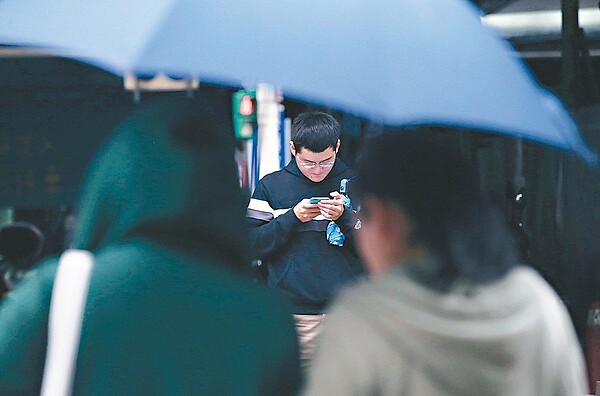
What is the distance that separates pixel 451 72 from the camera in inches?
93.4

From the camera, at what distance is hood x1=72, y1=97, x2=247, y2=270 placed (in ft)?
7.37

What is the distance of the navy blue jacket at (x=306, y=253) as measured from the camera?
15.2 ft

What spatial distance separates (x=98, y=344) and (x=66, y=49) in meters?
0.60

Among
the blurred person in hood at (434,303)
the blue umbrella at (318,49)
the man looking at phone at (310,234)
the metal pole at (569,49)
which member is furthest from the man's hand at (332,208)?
the metal pole at (569,49)

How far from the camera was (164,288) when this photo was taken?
222 centimetres

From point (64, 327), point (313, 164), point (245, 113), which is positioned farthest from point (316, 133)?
point (245, 113)

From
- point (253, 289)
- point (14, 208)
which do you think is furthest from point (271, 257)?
point (14, 208)

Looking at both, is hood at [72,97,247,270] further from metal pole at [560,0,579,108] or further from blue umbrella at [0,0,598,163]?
metal pole at [560,0,579,108]

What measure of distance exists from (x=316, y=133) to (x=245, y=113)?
442cm

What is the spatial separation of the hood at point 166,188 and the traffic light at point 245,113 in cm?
651

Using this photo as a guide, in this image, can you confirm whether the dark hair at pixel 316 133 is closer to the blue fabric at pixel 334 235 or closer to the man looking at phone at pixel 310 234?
the man looking at phone at pixel 310 234

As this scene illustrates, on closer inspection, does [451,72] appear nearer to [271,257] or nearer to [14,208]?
[271,257]

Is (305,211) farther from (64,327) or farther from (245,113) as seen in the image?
(245,113)

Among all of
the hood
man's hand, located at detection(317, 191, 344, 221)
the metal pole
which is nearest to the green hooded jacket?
the hood
